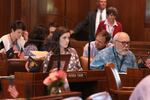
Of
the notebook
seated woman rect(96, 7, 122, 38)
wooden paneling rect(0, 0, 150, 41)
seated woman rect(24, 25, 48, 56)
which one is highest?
wooden paneling rect(0, 0, 150, 41)

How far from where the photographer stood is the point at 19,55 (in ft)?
20.9

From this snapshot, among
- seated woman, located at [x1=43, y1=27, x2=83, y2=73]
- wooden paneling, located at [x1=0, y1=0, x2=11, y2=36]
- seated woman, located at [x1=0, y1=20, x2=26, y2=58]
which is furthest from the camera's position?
wooden paneling, located at [x1=0, y1=0, x2=11, y2=36]

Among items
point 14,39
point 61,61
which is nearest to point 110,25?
point 14,39

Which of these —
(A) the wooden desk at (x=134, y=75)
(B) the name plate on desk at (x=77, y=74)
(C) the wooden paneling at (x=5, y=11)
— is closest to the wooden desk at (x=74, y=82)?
(B) the name plate on desk at (x=77, y=74)

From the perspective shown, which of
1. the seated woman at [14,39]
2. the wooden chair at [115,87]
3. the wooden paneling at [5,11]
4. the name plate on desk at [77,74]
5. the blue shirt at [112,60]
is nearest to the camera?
the wooden chair at [115,87]

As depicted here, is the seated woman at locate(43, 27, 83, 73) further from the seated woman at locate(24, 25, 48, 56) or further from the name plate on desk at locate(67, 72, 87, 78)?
the seated woman at locate(24, 25, 48, 56)

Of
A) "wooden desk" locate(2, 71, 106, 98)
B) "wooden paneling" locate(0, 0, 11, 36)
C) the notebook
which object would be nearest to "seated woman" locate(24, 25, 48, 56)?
"wooden desk" locate(2, 71, 106, 98)

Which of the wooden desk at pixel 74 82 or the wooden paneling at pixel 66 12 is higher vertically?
the wooden paneling at pixel 66 12

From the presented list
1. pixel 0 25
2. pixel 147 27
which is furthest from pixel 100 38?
pixel 0 25

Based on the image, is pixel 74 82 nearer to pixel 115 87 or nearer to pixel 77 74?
pixel 77 74

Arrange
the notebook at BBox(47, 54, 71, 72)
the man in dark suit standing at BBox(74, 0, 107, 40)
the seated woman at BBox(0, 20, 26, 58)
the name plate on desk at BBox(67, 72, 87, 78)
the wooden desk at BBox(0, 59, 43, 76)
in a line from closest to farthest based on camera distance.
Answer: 1. the notebook at BBox(47, 54, 71, 72)
2. the name plate on desk at BBox(67, 72, 87, 78)
3. the wooden desk at BBox(0, 59, 43, 76)
4. the seated woman at BBox(0, 20, 26, 58)
5. the man in dark suit standing at BBox(74, 0, 107, 40)

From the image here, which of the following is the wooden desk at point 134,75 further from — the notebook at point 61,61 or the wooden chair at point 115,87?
the notebook at point 61,61

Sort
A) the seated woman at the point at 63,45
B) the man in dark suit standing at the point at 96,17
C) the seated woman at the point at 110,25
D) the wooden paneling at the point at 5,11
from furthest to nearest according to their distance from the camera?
the wooden paneling at the point at 5,11 < the man in dark suit standing at the point at 96,17 < the seated woman at the point at 110,25 < the seated woman at the point at 63,45

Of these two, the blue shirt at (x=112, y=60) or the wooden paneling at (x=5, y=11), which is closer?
the blue shirt at (x=112, y=60)
